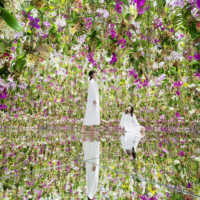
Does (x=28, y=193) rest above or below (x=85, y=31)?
below

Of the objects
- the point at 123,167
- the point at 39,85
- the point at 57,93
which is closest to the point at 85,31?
the point at 123,167

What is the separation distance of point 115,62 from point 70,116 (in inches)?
140

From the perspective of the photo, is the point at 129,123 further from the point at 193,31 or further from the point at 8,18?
the point at 8,18

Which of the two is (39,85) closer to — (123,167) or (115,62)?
(115,62)

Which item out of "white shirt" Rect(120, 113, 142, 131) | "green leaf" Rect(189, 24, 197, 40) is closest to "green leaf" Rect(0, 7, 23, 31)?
"green leaf" Rect(189, 24, 197, 40)

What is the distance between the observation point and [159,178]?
750 millimetres

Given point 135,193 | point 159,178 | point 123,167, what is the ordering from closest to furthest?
point 135,193 < point 159,178 < point 123,167

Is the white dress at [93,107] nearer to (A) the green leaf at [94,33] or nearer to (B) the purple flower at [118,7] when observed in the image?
(A) the green leaf at [94,33]

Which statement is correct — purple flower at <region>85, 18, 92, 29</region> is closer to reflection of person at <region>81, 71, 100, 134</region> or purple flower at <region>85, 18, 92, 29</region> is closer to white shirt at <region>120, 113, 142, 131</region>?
reflection of person at <region>81, 71, 100, 134</region>

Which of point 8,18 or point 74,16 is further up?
point 74,16

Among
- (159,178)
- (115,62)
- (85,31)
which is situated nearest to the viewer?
(159,178)

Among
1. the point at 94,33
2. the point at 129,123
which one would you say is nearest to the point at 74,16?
the point at 94,33

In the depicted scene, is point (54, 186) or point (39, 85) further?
point (39, 85)

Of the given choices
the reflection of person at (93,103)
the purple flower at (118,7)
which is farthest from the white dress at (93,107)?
the purple flower at (118,7)
